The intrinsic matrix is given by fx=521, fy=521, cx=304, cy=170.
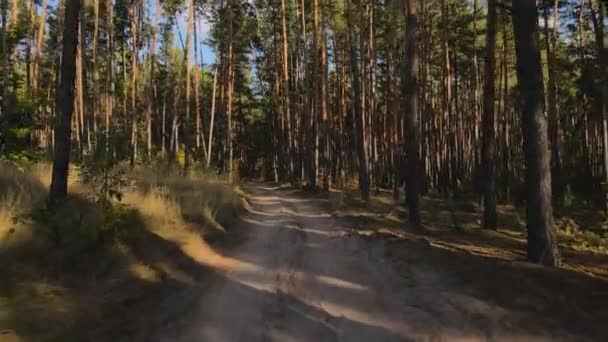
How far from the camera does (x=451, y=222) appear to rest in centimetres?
1581

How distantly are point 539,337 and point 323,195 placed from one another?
18088 mm

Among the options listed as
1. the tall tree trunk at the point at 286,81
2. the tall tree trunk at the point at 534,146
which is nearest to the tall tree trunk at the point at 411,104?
the tall tree trunk at the point at 534,146

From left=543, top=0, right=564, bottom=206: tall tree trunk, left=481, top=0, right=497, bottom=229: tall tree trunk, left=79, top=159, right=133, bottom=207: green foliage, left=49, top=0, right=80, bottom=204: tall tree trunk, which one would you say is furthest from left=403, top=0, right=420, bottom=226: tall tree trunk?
left=49, top=0, right=80, bottom=204: tall tree trunk

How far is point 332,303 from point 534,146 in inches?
165

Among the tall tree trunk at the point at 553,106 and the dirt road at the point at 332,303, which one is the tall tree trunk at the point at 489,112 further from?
the tall tree trunk at the point at 553,106

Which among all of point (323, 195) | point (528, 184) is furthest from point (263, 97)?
point (528, 184)

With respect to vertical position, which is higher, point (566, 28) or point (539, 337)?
point (566, 28)

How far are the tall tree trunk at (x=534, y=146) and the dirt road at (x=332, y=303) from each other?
72.5 inches

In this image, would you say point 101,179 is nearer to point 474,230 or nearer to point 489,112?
point 474,230

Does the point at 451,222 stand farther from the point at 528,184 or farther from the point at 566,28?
the point at 566,28

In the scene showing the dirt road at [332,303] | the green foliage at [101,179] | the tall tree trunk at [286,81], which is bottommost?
the dirt road at [332,303]

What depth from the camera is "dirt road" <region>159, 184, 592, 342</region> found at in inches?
217

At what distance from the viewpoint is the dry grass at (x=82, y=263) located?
18.2 ft

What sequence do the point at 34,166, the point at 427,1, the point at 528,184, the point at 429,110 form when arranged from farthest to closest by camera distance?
the point at 429,110, the point at 427,1, the point at 34,166, the point at 528,184
